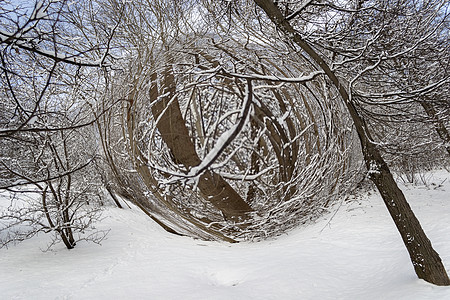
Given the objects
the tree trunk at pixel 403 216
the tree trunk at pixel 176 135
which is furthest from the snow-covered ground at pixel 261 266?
the tree trunk at pixel 176 135

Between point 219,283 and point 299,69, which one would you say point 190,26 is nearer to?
point 299,69

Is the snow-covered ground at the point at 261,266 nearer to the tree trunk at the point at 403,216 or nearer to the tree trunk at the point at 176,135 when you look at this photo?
the tree trunk at the point at 403,216

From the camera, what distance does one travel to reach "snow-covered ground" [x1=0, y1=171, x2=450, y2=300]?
10.7 ft

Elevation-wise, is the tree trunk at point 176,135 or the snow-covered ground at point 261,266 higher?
the tree trunk at point 176,135

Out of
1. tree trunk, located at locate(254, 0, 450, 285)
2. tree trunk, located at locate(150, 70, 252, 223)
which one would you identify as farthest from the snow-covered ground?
tree trunk, located at locate(150, 70, 252, 223)

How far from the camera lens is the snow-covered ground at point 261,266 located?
3271 millimetres

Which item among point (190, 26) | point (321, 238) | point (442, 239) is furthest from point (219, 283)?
point (190, 26)

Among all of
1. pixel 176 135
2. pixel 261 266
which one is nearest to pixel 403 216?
pixel 261 266

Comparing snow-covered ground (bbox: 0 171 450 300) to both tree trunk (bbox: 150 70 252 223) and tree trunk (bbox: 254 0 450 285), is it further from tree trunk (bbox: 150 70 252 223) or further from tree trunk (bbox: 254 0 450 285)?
tree trunk (bbox: 150 70 252 223)

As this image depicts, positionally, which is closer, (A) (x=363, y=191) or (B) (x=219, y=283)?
(B) (x=219, y=283)

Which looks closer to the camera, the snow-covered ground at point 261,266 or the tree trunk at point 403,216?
the tree trunk at point 403,216

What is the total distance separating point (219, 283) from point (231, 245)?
66 centimetres

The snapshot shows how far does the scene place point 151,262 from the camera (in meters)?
5.04

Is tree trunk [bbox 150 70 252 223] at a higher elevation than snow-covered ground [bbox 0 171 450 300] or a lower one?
higher
